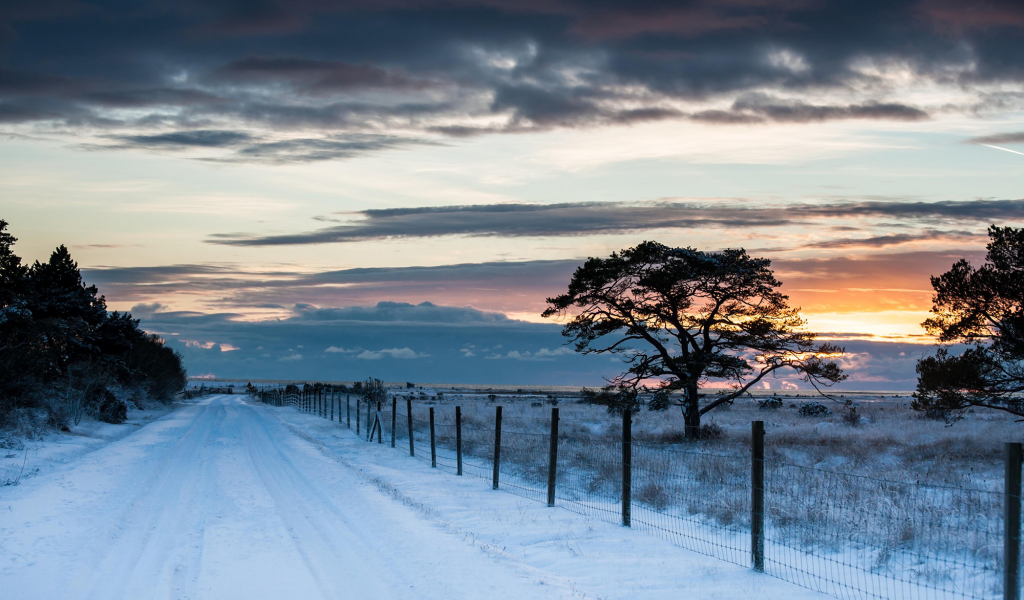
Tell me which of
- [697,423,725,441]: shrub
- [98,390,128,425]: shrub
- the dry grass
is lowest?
[98,390,128,425]: shrub

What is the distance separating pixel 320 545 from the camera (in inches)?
Answer: 385

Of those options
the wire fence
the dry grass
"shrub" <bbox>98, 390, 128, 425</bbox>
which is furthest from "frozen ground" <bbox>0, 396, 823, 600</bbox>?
"shrub" <bbox>98, 390, 128, 425</bbox>

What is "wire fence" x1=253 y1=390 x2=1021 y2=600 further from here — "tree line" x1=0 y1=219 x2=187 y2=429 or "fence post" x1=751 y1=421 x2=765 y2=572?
"tree line" x1=0 y1=219 x2=187 y2=429

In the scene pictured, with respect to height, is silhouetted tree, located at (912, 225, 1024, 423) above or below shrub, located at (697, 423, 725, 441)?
above

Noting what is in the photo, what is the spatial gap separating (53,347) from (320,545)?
32.8 metres

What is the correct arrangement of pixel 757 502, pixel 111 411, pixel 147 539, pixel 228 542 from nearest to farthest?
1. pixel 757 502
2. pixel 228 542
3. pixel 147 539
4. pixel 111 411

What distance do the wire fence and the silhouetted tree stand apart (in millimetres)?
8076

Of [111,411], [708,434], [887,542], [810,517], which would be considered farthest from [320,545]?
[111,411]

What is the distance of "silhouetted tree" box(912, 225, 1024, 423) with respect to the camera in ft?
68.3

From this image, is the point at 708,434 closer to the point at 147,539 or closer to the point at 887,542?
the point at 887,542

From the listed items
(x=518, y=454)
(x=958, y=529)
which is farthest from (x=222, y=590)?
(x=518, y=454)

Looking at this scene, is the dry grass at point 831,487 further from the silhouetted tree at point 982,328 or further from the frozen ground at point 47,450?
the frozen ground at point 47,450

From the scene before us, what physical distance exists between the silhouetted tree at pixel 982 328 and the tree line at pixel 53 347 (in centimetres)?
2993

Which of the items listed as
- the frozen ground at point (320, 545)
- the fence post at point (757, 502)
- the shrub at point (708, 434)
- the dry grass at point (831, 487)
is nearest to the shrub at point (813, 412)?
the dry grass at point (831, 487)
